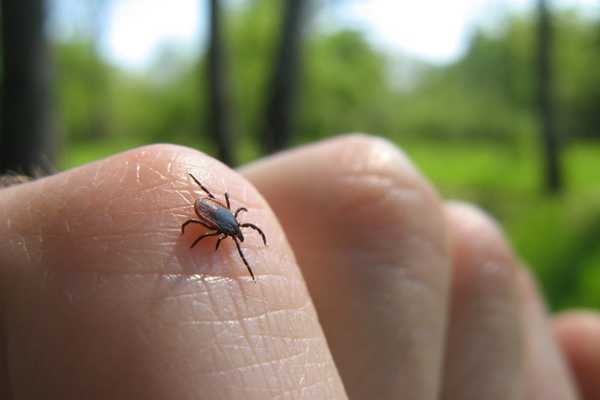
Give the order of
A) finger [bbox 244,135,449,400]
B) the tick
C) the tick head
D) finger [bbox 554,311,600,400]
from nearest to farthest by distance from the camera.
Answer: the tick, the tick head, finger [bbox 244,135,449,400], finger [bbox 554,311,600,400]

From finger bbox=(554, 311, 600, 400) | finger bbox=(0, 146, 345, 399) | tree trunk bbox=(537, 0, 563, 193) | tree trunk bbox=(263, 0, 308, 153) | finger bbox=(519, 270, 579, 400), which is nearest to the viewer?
finger bbox=(0, 146, 345, 399)

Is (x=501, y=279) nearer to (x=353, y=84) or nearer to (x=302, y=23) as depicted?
(x=302, y=23)

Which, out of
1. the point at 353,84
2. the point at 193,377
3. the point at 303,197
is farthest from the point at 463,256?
the point at 353,84

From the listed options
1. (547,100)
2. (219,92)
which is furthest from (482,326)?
(547,100)

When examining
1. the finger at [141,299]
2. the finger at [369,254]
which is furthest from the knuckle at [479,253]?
the finger at [141,299]

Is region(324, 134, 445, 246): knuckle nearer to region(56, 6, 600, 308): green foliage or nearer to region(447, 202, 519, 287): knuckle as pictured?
region(447, 202, 519, 287): knuckle

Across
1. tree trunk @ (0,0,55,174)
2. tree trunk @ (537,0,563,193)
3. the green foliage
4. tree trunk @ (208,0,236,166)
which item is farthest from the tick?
tree trunk @ (537,0,563,193)
